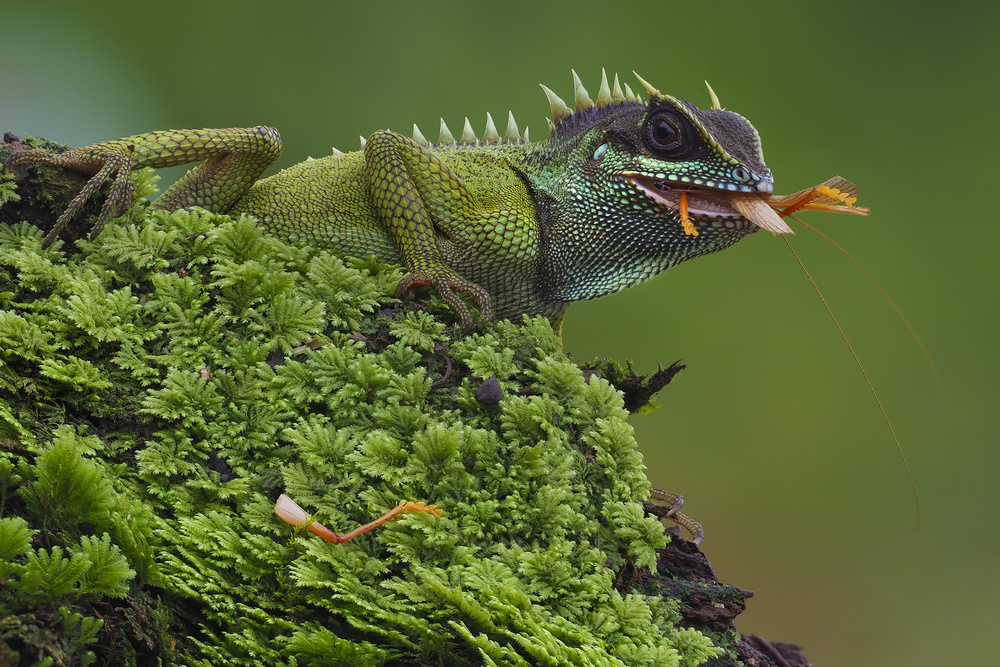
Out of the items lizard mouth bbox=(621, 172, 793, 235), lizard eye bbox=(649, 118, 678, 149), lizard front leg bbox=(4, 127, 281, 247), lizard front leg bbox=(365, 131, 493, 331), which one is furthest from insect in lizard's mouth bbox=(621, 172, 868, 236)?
lizard front leg bbox=(4, 127, 281, 247)

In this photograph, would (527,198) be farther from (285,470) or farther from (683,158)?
(285,470)

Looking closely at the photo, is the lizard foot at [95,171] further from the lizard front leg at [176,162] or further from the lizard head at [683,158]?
the lizard head at [683,158]

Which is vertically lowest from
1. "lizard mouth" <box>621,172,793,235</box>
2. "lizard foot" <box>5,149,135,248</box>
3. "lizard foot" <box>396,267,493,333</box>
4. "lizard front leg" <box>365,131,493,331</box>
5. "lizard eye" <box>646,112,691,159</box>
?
"lizard foot" <box>5,149,135,248</box>

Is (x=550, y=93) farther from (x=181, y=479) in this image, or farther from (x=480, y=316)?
(x=181, y=479)

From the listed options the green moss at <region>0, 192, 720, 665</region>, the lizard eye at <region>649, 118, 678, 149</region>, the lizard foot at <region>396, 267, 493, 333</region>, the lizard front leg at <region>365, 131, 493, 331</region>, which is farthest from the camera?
the lizard eye at <region>649, 118, 678, 149</region>

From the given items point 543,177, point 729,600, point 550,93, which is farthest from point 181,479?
point 550,93

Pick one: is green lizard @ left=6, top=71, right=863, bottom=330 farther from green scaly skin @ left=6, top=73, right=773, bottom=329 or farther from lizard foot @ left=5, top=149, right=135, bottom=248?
lizard foot @ left=5, top=149, right=135, bottom=248

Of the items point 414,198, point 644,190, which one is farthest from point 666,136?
point 414,198
